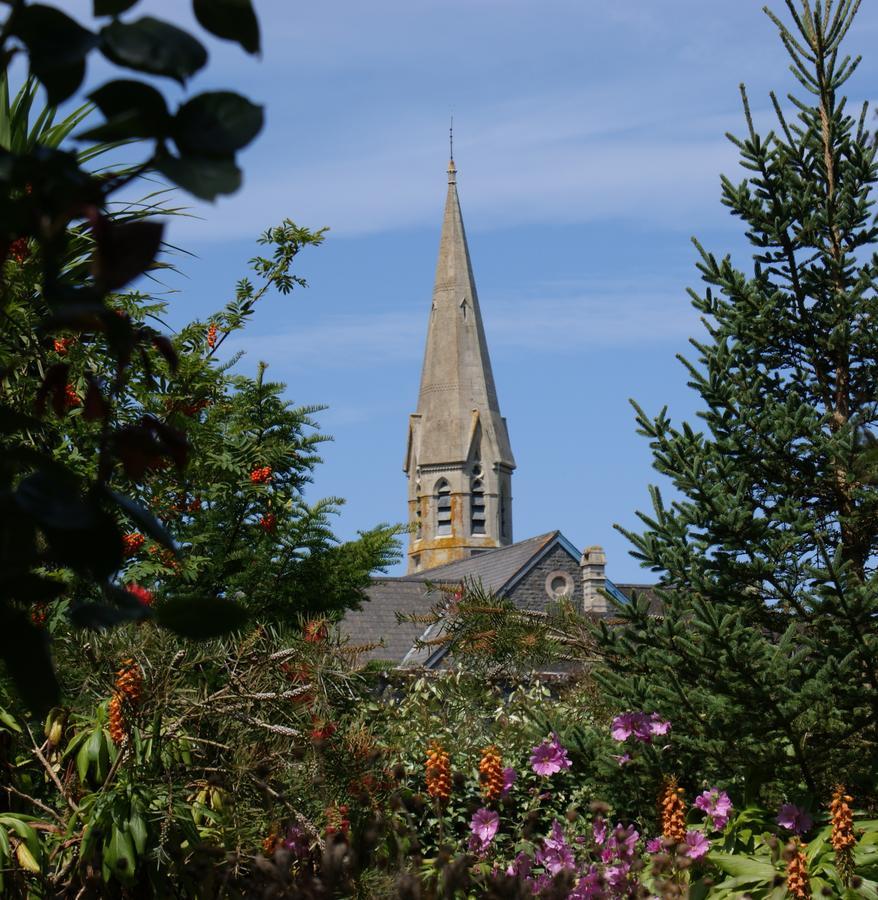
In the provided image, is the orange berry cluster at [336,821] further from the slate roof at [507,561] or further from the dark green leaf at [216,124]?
the slate roof at [507,561]

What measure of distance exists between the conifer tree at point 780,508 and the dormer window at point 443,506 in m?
60.1

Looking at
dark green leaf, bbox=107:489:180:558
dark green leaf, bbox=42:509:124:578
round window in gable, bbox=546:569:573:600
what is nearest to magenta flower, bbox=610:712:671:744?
dark green leaf, bbox=107:489:180:558

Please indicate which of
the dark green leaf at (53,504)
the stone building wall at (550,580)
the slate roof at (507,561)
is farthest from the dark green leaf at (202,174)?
the stone building wall at (550,580)

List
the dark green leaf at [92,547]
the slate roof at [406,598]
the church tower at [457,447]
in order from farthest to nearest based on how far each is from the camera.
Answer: the church tower at [457,447]
the slate roof at [406,598]
the dark green leaf at [92,547]

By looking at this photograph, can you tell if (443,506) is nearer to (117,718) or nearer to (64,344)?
(64,344)

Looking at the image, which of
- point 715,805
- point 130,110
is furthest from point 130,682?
point 130,110

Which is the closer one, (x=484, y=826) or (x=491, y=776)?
(x=491, y=776)

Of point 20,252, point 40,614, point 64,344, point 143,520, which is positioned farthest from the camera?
point 64,344

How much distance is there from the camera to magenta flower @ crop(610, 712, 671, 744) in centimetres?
608

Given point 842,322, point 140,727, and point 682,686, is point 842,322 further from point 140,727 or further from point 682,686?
point 140,727

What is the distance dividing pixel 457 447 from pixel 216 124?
66.0 m

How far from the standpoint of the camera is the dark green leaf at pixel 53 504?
1.29 meters

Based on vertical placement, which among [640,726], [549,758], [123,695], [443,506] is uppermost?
[443,506]

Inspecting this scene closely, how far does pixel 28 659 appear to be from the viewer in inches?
54.0
